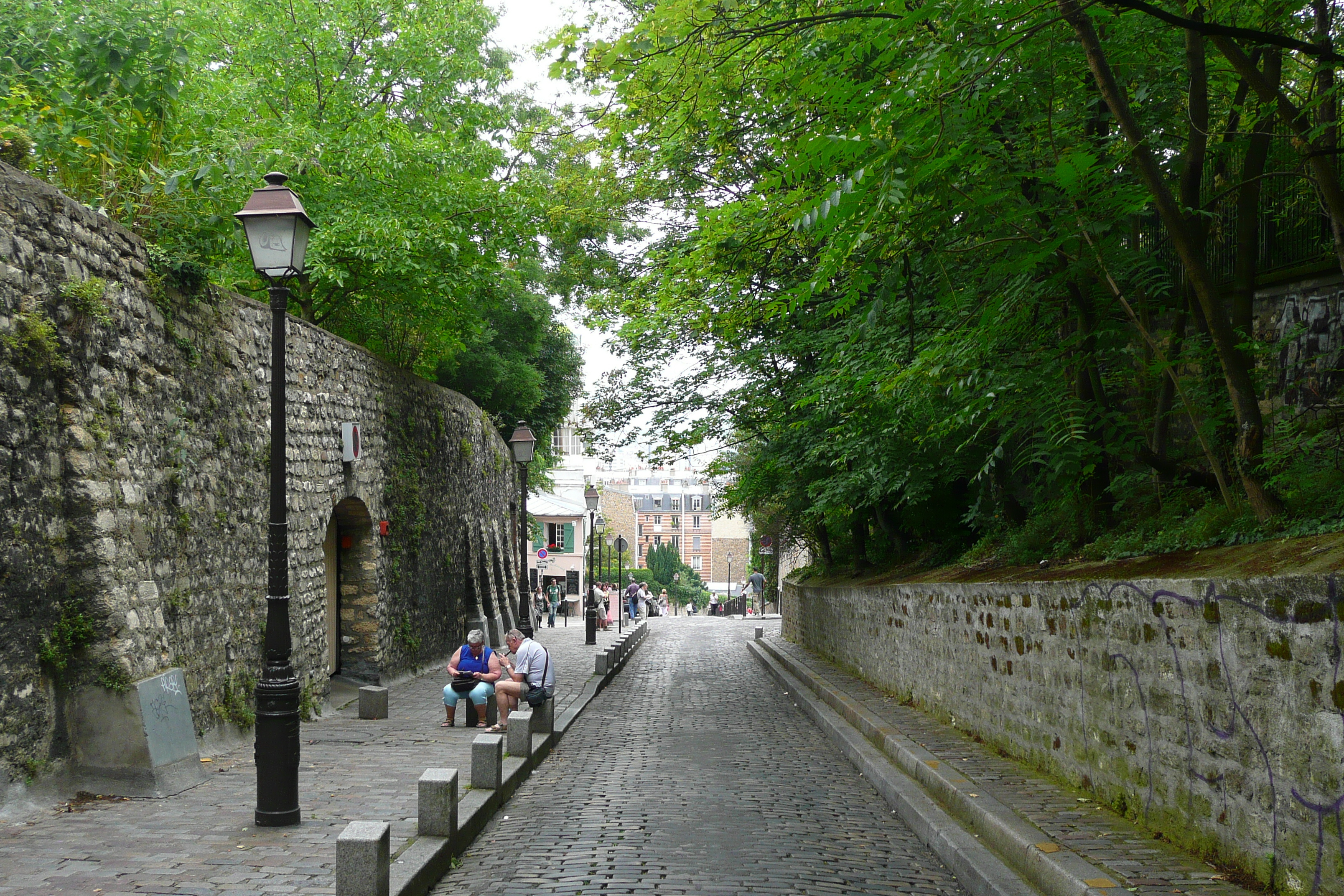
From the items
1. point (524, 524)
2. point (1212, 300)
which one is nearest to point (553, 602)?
point (524, 524)

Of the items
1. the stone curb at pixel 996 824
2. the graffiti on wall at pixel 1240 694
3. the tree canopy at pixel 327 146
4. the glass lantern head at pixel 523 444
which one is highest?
the tree canopy at pixel 327 146

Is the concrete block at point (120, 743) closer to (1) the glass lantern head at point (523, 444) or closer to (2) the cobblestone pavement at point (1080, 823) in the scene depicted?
(2) the cobblestone pavement at point (1080, 823)

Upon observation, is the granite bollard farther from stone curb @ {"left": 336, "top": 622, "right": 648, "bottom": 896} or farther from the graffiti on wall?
the graffiti on wall

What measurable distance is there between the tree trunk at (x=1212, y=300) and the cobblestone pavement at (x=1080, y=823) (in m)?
2.04

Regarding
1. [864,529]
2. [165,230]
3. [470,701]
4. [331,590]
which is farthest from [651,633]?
[165,230]

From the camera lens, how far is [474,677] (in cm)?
1076

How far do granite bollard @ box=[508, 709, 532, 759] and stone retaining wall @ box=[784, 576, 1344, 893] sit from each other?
13.1 feet

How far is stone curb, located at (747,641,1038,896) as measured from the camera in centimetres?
520

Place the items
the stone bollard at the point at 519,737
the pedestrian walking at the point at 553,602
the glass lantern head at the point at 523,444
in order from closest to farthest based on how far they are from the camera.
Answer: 1. the stone bollard at the point at 519,737
2. the glass lantern head at the point at 523,444
3. the pedestrian walking at the point at 553,602

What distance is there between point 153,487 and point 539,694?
4226 millimetres

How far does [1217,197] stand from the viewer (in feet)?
23.2

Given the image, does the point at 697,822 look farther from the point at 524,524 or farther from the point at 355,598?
the point at 524,524

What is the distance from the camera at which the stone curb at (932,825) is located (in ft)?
17.0

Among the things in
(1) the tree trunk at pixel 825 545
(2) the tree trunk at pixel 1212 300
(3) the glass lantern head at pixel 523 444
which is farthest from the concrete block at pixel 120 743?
(1) the tree trunk at pixel 825 545
